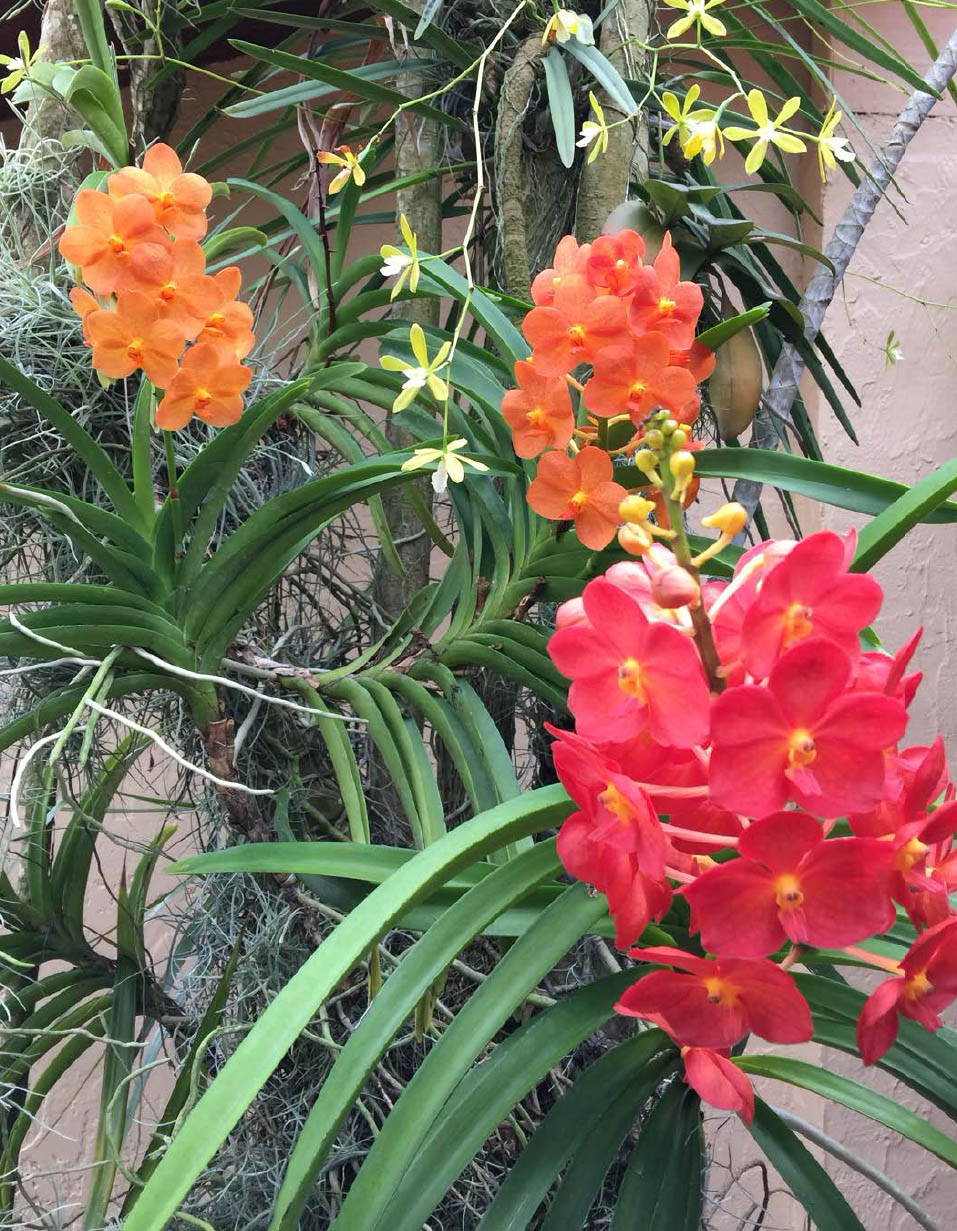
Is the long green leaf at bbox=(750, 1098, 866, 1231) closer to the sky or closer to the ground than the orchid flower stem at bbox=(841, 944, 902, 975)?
closer to the ground

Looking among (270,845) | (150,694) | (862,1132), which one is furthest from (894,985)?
(862,1132)

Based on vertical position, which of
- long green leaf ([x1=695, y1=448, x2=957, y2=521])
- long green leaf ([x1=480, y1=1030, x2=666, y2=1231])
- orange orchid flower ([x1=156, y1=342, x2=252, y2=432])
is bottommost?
long green leaf ([x1=480, y1=1030, x2=666, y2=1231])

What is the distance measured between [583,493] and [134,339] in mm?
261

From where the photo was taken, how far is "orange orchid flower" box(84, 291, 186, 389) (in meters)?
0.58

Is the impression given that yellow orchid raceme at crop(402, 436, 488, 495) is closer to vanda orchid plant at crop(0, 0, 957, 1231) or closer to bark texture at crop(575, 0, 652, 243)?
vanda orchid plant at crop(0, 0, 957, 1231)

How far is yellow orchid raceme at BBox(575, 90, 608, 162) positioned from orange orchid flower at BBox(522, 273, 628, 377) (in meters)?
0.19

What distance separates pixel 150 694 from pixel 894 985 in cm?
57

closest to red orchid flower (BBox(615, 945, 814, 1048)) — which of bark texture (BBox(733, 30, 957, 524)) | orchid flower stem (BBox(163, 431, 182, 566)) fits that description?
orchid flower stem (BBox(163, 431, 182, 566))

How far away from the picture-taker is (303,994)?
1.15 feet

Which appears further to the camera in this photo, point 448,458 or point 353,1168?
point 353,1168

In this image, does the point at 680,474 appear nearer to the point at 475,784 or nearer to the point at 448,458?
the point at 448,458

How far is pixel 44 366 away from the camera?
2.55ft

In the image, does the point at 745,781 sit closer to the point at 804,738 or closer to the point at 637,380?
the point at 804,738

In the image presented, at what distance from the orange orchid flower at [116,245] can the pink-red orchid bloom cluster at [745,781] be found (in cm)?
33
